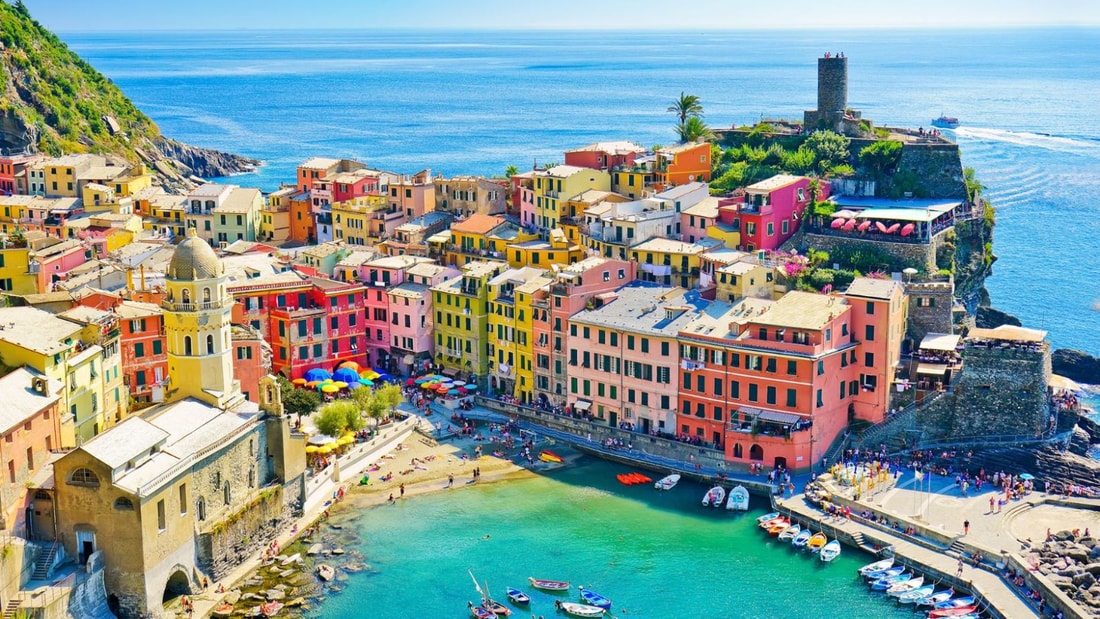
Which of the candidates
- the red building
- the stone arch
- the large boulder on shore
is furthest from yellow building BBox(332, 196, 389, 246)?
the stone arch

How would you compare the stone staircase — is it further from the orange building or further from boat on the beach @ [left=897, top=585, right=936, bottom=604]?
the orange building

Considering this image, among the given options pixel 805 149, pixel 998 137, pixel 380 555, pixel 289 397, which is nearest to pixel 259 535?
pixel 380 555

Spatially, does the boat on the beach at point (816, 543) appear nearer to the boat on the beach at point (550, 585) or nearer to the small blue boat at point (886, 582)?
the small blue boat at point (886, 582)

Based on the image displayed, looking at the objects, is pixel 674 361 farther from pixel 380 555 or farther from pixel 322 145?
pixel 322 145

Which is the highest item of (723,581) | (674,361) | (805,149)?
(805,149)

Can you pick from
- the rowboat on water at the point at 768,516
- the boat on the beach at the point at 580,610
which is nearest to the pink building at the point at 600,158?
the rowboat on water at the point at 768,516
